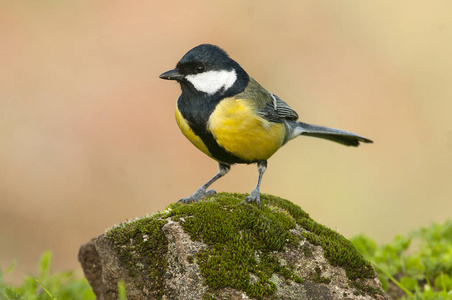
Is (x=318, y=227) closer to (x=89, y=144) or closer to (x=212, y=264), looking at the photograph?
(x=212, y=264)

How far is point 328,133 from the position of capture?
5363 millimetres

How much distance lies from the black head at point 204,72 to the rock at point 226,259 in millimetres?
1108

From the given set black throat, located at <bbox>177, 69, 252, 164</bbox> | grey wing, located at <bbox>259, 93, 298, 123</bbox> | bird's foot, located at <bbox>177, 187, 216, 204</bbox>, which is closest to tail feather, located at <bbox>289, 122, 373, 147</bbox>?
grey wing, located at <bbox>259, 93, 298, 123</bbox>

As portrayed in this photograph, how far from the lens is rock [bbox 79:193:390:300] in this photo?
298cm

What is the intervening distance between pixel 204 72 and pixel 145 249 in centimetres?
164

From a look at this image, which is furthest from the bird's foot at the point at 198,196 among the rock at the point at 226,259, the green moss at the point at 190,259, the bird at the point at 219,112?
the green moss at the point at 190,259

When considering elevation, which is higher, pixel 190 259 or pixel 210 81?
pixel 210 81

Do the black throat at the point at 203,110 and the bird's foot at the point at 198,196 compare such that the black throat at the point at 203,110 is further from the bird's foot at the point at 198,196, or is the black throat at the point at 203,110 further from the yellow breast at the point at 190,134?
the bird's foot at the point at 198,196

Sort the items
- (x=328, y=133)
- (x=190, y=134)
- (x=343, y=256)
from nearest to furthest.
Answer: (x=343, y=256) → (x=190, y=134) → (x=328, y=133)

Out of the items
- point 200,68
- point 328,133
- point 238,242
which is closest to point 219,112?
point 200,68

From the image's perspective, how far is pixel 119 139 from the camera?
29.8 ft

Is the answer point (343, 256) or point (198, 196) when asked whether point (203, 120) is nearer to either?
point (198, 196)

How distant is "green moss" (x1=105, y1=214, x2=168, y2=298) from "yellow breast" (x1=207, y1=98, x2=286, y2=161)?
3.35ft

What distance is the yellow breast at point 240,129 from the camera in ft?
13.2
